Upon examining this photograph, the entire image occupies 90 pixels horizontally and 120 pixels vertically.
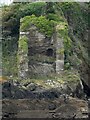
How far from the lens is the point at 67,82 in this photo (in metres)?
36.4

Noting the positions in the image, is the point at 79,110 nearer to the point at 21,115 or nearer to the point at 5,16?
the point at 21,115

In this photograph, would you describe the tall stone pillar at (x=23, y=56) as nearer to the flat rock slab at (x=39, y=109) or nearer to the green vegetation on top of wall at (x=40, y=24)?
the green vegetation on top of wall at (x=40, y=24)

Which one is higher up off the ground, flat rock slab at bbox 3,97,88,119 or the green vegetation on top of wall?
the green vegetation on top of wall

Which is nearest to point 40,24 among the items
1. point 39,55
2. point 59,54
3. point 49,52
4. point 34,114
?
point 49,52

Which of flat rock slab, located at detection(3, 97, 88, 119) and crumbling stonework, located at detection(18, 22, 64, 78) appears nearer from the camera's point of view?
flat rock slab, located at detection(3, 97, 88, 119)

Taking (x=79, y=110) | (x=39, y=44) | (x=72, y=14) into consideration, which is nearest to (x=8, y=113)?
(x=79, y=110)

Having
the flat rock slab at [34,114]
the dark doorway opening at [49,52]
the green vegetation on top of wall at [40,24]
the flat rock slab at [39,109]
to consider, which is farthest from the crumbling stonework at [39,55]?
the flat rock slab at [34,114]

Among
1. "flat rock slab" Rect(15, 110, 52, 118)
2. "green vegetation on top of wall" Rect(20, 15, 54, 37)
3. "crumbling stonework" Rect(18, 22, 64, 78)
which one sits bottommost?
"flat rock slab" Rect(15, 110, 52, 118)

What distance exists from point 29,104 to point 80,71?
20.9ft

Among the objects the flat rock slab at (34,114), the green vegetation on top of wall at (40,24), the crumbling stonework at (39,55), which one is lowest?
the flat rock slab at (34,114)

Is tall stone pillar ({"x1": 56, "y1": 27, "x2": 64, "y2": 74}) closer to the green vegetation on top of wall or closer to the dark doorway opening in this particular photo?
the dark doorway opening

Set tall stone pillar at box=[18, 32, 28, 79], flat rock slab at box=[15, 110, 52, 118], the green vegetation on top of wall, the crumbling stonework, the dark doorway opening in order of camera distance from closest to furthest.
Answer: flat rock slab at box=[15, 110, 52, 118] → tall stone pillar at box=[18, 32, 28, 79] → the crumbling stonework → the dark doorway opening → the green vegetation on top of wall

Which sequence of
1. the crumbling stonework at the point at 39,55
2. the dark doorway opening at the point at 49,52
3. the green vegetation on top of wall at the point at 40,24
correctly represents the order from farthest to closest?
the green vegetation on top of wall at the point at 40,24
the dark doorway opening at the point at 49,52
the crumbling stonework at the point at 39,55

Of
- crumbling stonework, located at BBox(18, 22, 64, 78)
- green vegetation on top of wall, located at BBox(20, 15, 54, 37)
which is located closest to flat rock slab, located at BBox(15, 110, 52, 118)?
crumbling stonework, located at BBox(18, 22, 64, 78)
